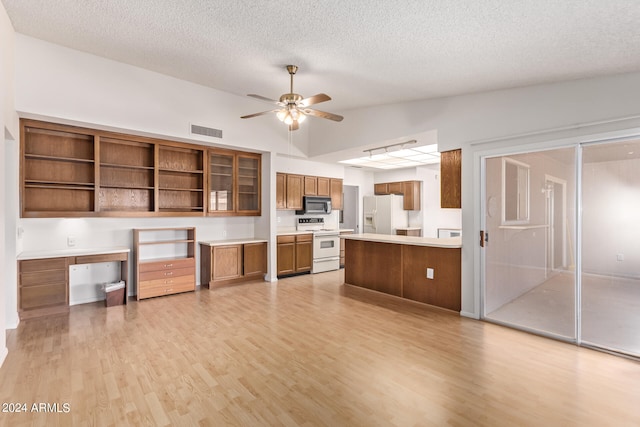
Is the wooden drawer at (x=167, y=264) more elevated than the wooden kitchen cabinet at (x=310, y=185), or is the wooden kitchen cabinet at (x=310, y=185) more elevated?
the wooden kitchen cabinet at (x=310, y=185)

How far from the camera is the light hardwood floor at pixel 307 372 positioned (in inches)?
79.5

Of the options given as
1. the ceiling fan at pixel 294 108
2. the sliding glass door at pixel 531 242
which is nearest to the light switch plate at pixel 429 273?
the sliding glass door at pixel 531 242

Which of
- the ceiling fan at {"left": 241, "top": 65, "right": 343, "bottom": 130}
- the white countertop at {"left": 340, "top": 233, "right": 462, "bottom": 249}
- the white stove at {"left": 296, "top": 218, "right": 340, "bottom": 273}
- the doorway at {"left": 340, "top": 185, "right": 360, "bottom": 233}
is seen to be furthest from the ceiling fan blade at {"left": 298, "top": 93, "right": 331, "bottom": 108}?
the doorway at {"left": 340, "top": 185, "right": 360, "bottom": 233}

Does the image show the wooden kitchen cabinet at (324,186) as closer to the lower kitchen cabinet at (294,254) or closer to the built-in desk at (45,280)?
the lower kitchen cabinet at (294,254)

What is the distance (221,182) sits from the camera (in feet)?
18.2

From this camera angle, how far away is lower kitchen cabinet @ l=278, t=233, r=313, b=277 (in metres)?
6.10

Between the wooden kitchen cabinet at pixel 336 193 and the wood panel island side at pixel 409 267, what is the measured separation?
77.8 inches

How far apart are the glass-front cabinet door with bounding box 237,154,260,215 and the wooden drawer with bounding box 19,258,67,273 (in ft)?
8.63

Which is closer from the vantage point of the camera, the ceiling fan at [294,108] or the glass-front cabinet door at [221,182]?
the ceiling fan at [294,108]

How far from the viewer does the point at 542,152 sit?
3324mm

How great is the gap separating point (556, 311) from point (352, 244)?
3.00 meters

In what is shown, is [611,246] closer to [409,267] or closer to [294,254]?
[409,267]

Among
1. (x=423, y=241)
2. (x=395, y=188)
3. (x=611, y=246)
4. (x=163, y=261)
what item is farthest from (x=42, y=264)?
(x=395, y=188)

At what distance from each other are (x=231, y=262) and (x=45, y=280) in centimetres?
245
